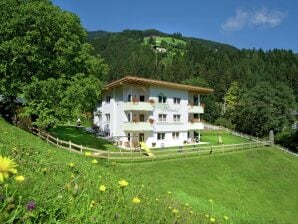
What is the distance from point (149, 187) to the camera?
12.9 m

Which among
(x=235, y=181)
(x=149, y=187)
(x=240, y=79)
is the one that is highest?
(x=240, y=79)

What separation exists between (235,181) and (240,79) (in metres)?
102

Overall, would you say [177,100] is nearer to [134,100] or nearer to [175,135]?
[175,135]

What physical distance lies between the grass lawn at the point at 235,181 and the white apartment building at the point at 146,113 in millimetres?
11260

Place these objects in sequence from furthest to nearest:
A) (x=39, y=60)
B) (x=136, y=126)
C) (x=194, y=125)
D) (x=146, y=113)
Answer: (x=194, y=125) < (x=146, y=113) < (x=136, y=126) < (x=39, y=60)

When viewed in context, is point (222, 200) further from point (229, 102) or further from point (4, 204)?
point (229, 102)

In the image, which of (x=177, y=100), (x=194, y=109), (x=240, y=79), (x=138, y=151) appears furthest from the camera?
(x=240, y=79)

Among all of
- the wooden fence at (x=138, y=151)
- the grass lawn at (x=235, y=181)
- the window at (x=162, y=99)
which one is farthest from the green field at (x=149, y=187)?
the window at (x=162, y=99)

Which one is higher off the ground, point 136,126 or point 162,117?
point 162,117

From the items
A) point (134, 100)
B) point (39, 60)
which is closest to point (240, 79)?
point (134, 100)

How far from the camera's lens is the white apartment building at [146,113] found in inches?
1810

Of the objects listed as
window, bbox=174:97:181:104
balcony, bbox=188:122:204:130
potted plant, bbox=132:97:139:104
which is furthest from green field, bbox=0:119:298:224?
window, bbox=174:97:181:104

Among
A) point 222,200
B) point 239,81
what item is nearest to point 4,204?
point 222,200

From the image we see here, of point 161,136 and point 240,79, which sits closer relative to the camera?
point 161,136
